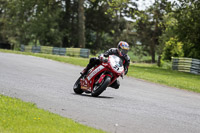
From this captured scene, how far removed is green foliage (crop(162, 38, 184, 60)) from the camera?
43.6 metres

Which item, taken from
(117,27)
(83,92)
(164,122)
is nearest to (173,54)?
(117,27)

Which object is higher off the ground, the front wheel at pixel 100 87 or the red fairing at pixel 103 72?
the red fairing at pixel 103 72

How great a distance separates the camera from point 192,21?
3769cm

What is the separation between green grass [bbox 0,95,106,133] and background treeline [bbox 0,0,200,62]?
29.6 m

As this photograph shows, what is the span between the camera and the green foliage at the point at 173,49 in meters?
43.6

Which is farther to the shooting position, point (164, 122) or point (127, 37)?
point (127, 37)

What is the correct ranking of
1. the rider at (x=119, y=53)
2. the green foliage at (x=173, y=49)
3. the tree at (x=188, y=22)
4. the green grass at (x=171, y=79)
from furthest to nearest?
the green foliage at (x=173, y=49), the tree at (x=188, y=22), the green grass at (x=171, y=79), the rider at (x=119, y=53)

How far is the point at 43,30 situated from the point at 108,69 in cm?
4886

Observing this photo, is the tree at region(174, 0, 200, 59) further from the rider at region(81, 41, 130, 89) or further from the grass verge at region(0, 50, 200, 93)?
the rider at region(81, 41, 130, 89)

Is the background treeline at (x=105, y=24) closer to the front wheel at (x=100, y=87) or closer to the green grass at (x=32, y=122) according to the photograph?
the front wheel at (x=100, y=87)

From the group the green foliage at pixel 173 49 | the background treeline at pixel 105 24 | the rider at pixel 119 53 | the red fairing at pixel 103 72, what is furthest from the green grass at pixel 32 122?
the green foliage at pixel 173 49

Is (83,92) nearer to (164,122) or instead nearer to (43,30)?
(164,122)

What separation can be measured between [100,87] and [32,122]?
4.43 m

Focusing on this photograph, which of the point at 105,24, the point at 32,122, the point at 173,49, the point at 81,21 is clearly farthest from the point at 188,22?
the point at 105,24
